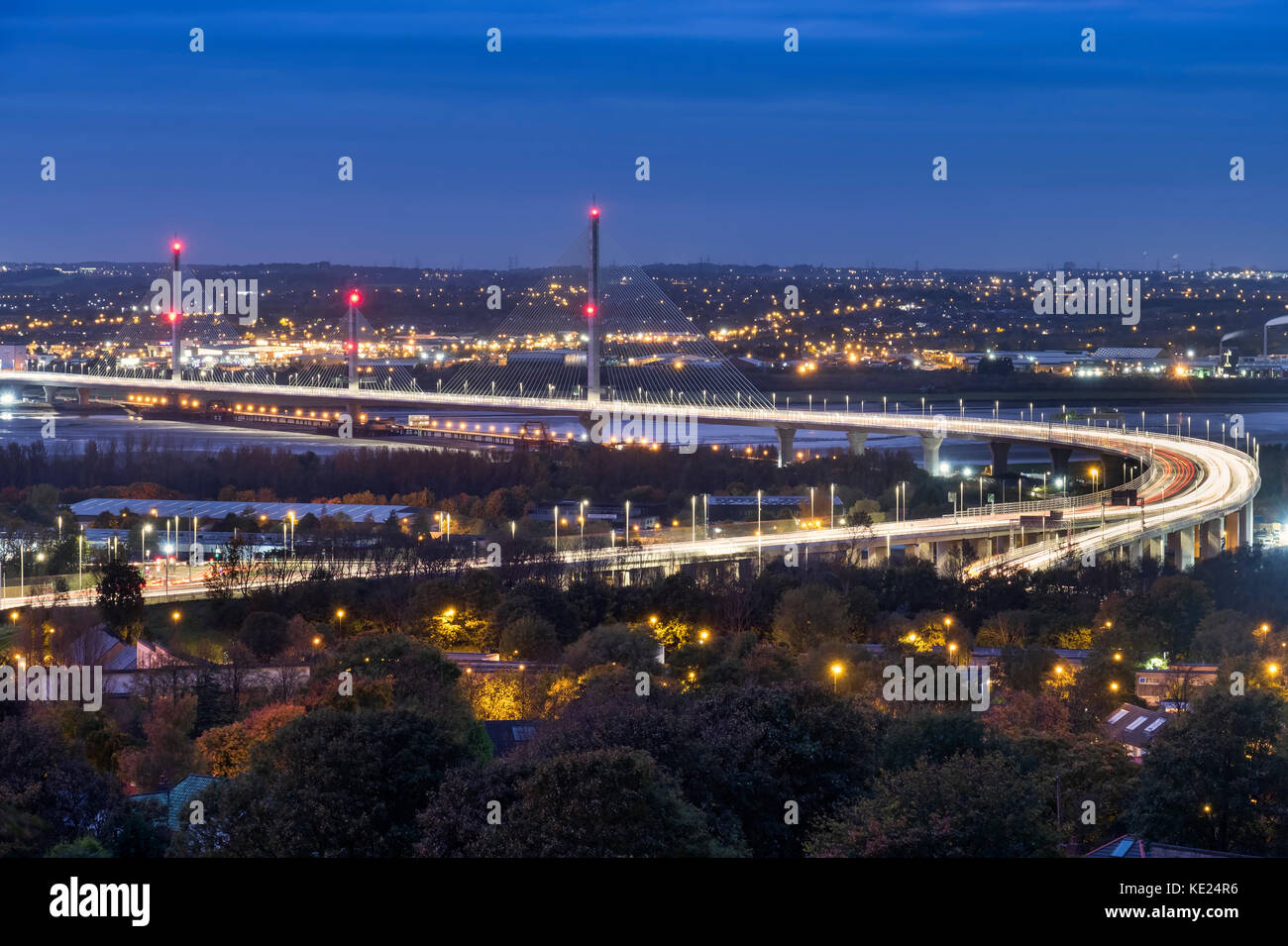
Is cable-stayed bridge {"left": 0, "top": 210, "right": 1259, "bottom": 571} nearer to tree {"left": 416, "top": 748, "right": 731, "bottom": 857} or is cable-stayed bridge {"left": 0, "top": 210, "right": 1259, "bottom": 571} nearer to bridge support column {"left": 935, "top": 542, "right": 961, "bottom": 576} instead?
bridge support column {"left": 935, "top": 542, "right": 961, "bottom": 576}

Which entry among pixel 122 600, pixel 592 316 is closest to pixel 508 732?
pixel 122 600

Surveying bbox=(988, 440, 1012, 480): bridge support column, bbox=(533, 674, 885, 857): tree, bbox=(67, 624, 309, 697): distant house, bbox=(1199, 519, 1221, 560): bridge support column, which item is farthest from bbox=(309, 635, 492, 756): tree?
bbox=(988, 440, 1012, 480): bridge support column

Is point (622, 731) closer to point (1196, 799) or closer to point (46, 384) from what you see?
point (1196, 799)

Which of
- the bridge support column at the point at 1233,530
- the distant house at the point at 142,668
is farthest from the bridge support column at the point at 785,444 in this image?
the distant house at the point at 142,668

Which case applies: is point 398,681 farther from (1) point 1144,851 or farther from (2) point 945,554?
(2) point 945,554

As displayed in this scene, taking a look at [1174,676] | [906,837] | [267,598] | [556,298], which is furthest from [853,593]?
[556,298]

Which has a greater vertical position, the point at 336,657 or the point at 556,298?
the point at 556,298
